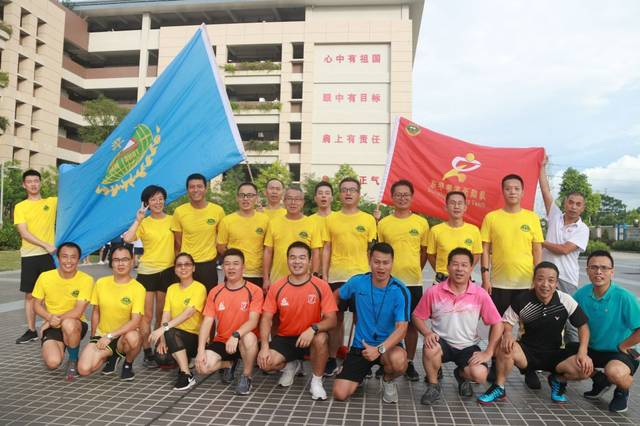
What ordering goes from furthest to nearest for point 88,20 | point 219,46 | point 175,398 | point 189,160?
point 88,20, point 219,46, point 189,160, point 175,398

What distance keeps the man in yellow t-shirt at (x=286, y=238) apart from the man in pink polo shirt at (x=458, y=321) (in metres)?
1.36

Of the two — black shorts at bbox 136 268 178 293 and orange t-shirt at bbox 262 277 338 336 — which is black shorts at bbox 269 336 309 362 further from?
black shorts at bbox 136 268 178 293

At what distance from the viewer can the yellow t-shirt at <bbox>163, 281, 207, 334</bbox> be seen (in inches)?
184

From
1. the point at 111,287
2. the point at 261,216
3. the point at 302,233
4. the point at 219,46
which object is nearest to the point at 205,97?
the point at 261,216

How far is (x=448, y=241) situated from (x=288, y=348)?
196cm

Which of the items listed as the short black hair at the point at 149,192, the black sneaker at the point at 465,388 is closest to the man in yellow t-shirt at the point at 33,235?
the short black hair at the point at 149,192

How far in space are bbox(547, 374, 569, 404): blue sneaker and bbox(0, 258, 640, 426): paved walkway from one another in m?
0.09

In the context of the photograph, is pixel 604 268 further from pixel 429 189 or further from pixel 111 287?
pixel 111 287

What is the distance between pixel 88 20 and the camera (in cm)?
4172

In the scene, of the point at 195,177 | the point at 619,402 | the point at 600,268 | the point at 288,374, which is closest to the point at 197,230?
the point at 195,177

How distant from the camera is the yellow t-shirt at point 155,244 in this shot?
5.14m

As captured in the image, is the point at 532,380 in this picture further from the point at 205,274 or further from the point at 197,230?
the point at 197,230

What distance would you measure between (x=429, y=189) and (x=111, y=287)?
4.14 m

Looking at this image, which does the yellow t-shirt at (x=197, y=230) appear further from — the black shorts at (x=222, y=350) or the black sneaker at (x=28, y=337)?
the black sneaker at (x=28, y=337)
